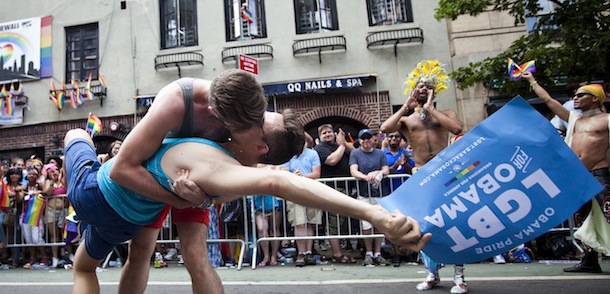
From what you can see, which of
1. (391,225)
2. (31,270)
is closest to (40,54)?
(31,270)

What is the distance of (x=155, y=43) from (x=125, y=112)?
2.26m

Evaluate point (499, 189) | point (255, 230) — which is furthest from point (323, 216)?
point (499, 189)

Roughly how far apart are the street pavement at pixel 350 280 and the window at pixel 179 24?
8.76 metres

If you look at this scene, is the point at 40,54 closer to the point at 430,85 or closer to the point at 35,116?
the point at 35,116

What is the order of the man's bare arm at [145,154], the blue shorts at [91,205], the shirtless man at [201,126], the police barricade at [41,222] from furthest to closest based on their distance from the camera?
the police barricade at [41,222] < the blue shorts at [91,205] < the man's bare arm at [145,154] < the shirtless man at [201,126]

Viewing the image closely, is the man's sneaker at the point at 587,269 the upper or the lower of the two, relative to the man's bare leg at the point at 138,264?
lower

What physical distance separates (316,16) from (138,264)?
1099 centimetres

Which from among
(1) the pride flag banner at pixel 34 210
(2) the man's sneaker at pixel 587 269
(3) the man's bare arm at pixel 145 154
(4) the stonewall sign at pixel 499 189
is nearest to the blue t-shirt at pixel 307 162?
(2) the man's sneaker at pixel 587 269

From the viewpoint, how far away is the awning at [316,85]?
12.1m

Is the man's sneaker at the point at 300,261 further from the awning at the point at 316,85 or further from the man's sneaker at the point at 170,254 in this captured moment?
the awning at the point at 316,85

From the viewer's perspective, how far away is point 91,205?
2.47 metres

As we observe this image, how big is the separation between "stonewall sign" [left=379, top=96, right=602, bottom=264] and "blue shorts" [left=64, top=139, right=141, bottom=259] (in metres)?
1.55

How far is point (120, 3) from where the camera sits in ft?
45.4

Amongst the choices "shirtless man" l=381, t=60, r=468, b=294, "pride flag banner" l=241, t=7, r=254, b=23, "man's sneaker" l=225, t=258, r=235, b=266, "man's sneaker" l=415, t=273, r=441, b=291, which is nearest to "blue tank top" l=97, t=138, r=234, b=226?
"man's sneaker" l=415, t=273, r=441, b=291
